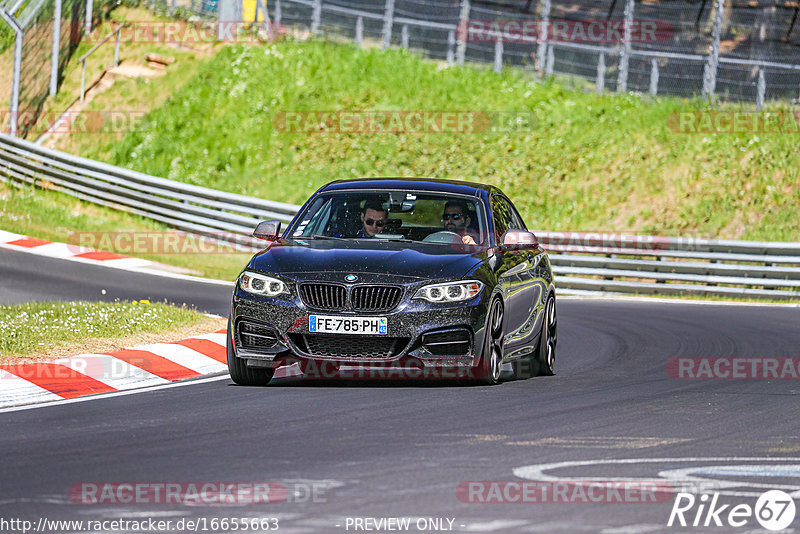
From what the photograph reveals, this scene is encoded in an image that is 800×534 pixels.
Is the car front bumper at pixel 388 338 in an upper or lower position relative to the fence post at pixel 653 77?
lower

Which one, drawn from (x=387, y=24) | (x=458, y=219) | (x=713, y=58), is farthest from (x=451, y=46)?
(x=458, y=219)

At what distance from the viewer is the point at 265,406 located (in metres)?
9.02

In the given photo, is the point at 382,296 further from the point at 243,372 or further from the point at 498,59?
the point at 498,59

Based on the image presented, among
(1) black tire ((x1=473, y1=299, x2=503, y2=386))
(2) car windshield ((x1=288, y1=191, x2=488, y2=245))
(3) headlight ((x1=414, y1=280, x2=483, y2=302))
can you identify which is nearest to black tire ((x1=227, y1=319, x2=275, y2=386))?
(2) car windshield ((x1=288, y1=191, x2=488, y2=245))

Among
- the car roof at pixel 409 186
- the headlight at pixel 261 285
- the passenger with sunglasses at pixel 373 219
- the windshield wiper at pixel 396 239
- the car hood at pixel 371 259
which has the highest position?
the car roof at pixel 409 186

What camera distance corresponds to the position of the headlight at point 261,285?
9.80 m

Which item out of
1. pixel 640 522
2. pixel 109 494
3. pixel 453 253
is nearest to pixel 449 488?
pixel 640 522

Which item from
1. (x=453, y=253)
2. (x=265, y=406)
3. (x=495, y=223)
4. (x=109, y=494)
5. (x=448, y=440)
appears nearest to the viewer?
(x=109, y=494)

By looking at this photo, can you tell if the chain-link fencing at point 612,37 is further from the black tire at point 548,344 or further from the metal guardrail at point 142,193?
the black tire at point 548,344

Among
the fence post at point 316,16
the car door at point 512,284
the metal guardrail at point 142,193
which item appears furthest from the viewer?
the fence post at point 316,16

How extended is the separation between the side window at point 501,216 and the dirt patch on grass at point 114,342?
122 inches

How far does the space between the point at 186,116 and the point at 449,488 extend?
90.3 feet

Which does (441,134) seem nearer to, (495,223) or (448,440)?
(495,223)

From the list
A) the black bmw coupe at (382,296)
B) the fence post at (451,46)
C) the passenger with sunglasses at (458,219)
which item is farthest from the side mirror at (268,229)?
the fence post at (451,46)
